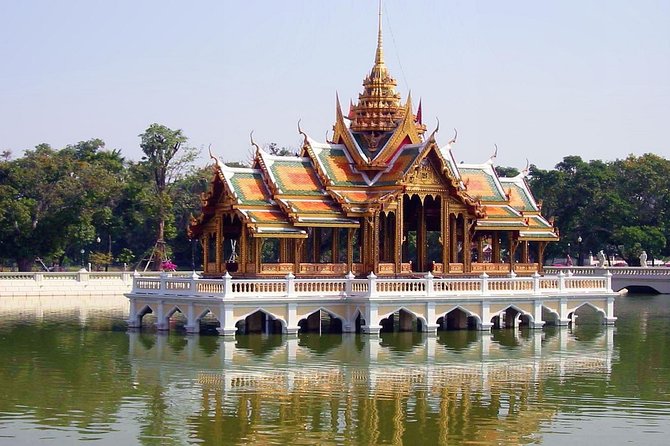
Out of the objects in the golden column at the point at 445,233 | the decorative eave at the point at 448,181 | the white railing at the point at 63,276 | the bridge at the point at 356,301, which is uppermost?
the decorative eave at the point at 448,181

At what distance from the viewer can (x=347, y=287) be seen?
3469 cm

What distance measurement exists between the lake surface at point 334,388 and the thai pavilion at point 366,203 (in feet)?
9.35

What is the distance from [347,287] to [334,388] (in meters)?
9.50

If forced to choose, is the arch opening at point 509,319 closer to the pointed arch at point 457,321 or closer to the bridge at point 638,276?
the pointed arch at point 457,321

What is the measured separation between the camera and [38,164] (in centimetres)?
6831

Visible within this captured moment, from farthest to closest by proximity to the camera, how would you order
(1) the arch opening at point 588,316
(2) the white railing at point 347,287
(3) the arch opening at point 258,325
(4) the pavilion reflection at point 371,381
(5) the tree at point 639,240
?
(5) the tree at point 639,240 < (1) the arch opening at point 588,316 < (3) the arch opening at point 258,325 < (2) the white railing at point 347,287 < (4) the pavilion reflection at point 371,381

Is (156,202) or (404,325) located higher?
(156,202)

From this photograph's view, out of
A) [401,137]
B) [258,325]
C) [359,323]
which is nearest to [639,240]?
[401,137]

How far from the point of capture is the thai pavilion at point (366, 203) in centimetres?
3609

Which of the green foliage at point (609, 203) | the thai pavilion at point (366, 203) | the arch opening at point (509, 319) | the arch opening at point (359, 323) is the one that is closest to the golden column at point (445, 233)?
the thai pavilion at point (366, 203)

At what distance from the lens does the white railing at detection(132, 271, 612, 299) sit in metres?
33.2

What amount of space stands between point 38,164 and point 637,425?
169 feet

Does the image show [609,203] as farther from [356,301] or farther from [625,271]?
[356,301]

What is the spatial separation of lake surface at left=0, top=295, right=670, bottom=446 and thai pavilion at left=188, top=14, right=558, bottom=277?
2850 millimetres
